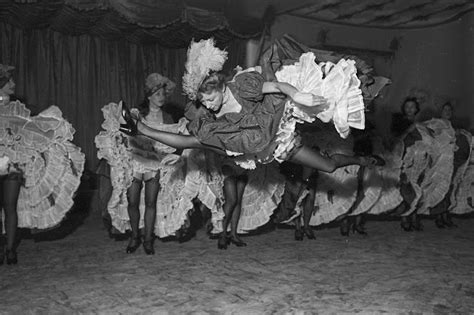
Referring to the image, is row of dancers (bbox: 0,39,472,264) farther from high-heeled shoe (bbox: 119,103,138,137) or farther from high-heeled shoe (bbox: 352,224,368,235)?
high-heeled shoe (bbox: 352,224,368,235)

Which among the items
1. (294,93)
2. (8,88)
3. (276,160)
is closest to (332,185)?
(276,160)

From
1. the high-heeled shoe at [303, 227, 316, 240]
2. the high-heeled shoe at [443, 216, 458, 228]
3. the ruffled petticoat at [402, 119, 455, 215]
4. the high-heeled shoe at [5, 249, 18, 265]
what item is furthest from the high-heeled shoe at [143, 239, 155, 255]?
the high-heeled shoe at [443, 216, 458, 228]

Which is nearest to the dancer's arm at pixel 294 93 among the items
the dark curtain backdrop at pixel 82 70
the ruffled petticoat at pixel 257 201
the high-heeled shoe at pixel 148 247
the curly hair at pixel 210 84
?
the curly hair at pixel 210 84

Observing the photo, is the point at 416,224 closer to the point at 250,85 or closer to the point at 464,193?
the point at 464,193

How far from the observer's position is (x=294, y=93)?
3.46 metres

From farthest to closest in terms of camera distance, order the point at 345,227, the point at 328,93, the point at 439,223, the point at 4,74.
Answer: the point at 439,223, the point at 345,227, the point at 4,74, the point at 328,93

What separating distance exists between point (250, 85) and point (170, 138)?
27.2 inches

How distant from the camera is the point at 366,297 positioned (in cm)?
362

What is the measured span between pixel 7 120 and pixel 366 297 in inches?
135

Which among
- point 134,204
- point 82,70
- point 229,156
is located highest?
point 82,70

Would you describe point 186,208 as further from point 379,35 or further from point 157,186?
point 379,35

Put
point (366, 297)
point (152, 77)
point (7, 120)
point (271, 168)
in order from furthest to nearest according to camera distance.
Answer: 1. point (271, 168)
2. point (152, 77)
3. point (7, 120)
4. point (366, 297)

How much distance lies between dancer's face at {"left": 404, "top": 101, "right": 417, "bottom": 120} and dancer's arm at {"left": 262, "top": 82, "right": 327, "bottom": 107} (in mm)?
2969

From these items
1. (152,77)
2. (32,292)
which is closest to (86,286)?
(32,292)
